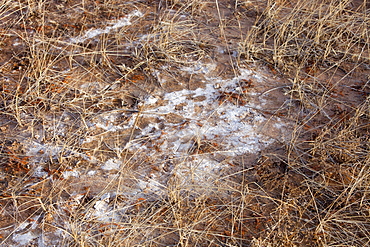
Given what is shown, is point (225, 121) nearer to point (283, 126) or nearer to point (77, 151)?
point (283, 126)

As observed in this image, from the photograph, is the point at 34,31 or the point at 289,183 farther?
the point at 34,31

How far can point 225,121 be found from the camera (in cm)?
310

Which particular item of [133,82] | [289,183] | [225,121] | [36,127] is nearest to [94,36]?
[133,82]

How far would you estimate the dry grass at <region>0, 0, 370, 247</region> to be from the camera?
240 cm

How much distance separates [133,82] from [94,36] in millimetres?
823

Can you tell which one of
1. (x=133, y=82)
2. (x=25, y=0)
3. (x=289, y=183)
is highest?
(x=25, y=0)

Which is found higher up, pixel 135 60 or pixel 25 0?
pixel 25 0

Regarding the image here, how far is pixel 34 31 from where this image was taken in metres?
3.83

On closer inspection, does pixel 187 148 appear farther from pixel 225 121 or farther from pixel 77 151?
pixel 77 151

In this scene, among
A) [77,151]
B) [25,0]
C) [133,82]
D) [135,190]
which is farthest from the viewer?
[25,0]

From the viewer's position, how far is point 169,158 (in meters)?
2.80

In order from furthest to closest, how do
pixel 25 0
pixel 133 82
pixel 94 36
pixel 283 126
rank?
pixel 25 0
pixel 94 36
pixel 133 82
pixel 283 126

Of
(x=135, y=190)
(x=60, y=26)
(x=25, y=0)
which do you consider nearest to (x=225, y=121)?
(x=135, y=190)

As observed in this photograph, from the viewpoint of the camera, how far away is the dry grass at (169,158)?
240 cm
